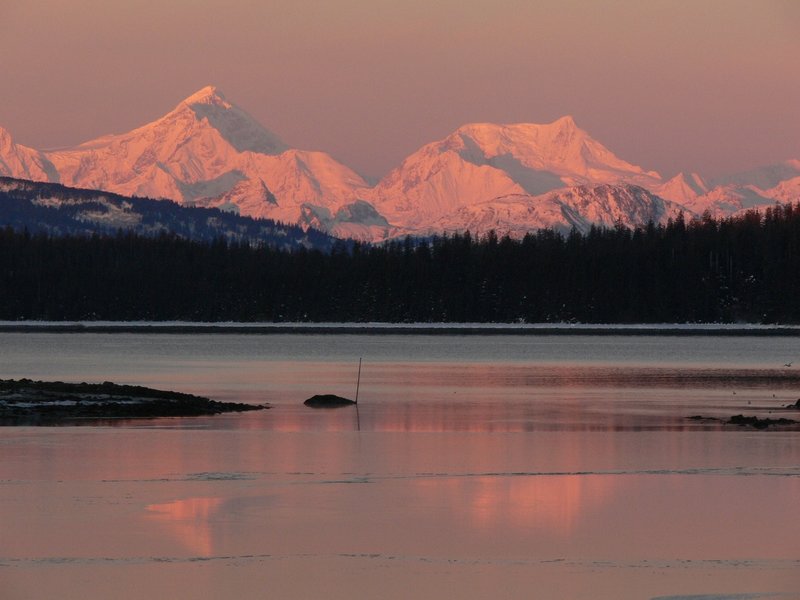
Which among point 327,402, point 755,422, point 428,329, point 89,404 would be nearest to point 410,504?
point 755,422

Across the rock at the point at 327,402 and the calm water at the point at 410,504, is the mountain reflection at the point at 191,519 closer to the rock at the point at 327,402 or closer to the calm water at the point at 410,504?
the calm water at the point at 410,504

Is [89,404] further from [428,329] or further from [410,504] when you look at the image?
[428,329]

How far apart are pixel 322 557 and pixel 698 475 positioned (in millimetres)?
10654

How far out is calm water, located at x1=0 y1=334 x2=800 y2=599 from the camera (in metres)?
19.5

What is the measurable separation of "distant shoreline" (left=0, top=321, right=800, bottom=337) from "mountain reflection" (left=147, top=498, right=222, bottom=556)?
143 metres

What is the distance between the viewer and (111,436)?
36.1m

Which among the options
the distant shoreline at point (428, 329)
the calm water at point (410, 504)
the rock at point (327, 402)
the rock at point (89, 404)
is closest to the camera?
the calm water at point (410, 504)

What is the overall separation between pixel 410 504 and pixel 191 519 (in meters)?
3.74

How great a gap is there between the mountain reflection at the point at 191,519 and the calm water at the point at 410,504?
0.19ft

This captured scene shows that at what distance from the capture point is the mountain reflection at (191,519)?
21.5 m

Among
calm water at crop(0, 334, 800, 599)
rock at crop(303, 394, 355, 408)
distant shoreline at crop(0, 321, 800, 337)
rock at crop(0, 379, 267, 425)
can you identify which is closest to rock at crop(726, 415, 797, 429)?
calm water at crop(0, 334, 800, 599)

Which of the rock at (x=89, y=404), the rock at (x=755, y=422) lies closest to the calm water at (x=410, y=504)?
the rock at (x=755, y=422)

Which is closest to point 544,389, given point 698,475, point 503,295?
point 698,475

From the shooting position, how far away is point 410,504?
83.3 feet
